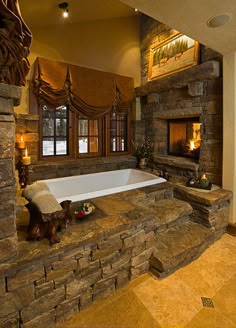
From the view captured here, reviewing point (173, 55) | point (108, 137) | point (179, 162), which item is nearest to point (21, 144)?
point (108, 137)

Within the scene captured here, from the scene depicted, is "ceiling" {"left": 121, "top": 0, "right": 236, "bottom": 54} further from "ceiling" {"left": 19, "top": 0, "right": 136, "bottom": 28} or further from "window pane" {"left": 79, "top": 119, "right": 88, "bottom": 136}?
"window pane" {"left": 79, "top": 119, "right": 88, "bottom": 136}

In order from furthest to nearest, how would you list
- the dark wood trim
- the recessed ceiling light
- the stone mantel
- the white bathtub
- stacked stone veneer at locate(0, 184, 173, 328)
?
the white bathtub → the stone mantel → the dark wood trim → the recessed ceiling light → stacked stone veneer at locate(0, 184, 173, 328)

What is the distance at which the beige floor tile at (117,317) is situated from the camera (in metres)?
1.48

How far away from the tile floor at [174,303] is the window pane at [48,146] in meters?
2.64

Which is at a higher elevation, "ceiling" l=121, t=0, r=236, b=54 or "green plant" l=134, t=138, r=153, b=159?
"ceiling" l=121, t=0, r=236, b=54

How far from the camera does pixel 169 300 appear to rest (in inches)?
66.5

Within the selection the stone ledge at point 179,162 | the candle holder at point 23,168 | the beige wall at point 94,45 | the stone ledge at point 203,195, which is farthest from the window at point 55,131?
the stone ledge at point 203,195

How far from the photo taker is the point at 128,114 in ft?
14.5

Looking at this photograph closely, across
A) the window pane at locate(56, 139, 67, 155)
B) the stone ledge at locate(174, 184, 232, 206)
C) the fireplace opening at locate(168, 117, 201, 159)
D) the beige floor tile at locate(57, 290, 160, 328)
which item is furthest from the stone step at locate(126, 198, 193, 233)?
the window pane at locate(56, 139, 67, 155)

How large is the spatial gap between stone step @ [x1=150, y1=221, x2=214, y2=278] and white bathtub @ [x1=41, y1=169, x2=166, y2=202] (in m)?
0.77

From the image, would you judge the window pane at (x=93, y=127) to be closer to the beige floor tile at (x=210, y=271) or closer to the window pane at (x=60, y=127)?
the window pane at (x=60, y=127)

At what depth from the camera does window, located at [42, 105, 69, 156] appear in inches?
143

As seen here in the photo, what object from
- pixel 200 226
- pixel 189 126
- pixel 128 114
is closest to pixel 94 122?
pixel 128 114

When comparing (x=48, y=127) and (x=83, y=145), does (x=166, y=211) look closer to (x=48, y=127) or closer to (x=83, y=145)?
(x=83, y=145)
